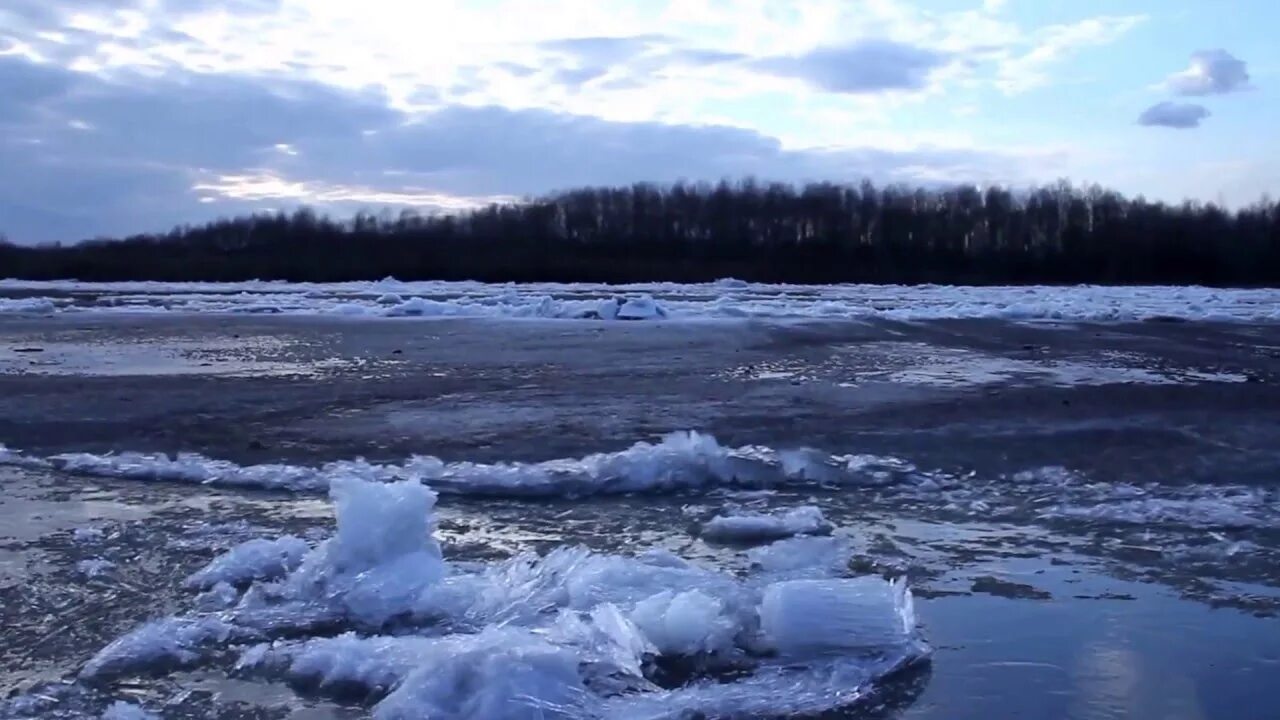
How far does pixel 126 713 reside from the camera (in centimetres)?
375

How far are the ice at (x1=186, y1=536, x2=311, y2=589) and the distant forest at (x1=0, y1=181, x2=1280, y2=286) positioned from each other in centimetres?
5434

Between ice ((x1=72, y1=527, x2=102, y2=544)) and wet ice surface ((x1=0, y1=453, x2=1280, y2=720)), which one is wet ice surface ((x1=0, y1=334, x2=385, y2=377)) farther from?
ice ((x1=72, y1=527, x2=102, y2=544))

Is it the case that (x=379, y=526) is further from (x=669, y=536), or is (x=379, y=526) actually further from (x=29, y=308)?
(x=29, y=308)

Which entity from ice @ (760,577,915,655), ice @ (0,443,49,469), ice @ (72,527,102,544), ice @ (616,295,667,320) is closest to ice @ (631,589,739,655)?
A: ice @ (760,577,915,655)

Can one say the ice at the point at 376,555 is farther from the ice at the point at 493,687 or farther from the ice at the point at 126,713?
the ice at the point at 126,713

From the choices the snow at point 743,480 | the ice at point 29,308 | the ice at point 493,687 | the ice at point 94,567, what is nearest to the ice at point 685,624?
the ice at point 493,687

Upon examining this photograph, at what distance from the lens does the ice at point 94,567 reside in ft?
17.1

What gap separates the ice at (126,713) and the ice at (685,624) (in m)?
1.73

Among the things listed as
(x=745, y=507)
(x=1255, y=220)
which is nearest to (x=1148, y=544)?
(x=745, y=507)

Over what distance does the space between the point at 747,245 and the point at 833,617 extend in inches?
3053

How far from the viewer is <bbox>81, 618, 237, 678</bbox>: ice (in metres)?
4.15

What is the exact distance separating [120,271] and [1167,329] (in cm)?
5623

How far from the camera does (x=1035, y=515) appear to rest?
6.56 metres

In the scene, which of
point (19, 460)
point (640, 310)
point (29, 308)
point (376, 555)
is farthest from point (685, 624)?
point (29, 308)
